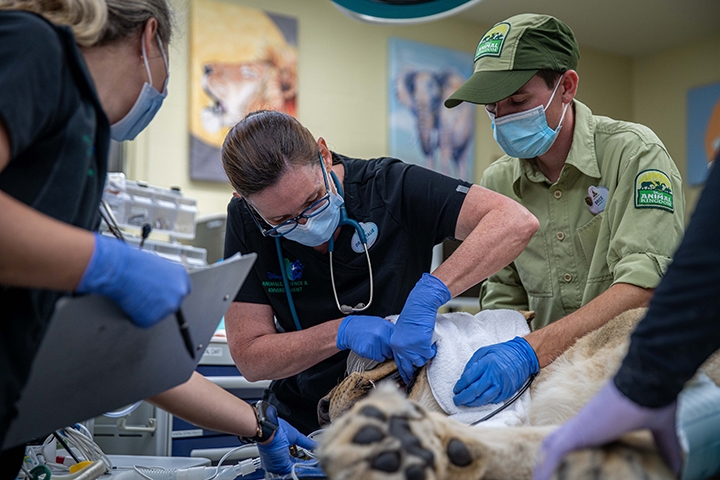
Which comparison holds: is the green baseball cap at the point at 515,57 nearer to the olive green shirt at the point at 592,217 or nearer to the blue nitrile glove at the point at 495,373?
the olive green shirt at the point at 592,217

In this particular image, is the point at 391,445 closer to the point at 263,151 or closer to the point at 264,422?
the point at 264,422

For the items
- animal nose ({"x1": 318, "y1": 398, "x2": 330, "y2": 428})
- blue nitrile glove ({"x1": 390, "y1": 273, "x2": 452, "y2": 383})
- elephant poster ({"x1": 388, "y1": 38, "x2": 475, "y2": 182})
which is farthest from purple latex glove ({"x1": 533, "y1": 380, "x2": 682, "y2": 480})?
elephant poster ({"x1": 388, "y1": 38, "x2": 475, "y2": 182})

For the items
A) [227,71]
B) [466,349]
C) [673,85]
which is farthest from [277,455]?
[673,85]

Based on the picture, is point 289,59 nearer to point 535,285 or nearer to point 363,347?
point 535,285

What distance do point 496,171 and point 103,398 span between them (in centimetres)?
129

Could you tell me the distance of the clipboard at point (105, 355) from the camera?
731 mm

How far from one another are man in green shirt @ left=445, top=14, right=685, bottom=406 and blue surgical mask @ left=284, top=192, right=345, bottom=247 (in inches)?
16.5

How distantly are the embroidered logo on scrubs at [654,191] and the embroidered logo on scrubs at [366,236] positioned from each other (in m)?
0.60

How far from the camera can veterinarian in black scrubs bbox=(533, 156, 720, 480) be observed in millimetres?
602

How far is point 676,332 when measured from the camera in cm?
60

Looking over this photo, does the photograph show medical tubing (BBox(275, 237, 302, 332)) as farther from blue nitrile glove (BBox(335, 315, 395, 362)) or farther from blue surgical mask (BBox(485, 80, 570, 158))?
blue surgical mask (BBox(485, 80, 570, 158))

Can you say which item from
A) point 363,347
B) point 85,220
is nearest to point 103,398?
point 85,220

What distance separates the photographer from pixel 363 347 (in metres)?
1.29

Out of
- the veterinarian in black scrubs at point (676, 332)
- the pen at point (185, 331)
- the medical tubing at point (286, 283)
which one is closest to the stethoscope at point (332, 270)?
the medical tubing at point (286, 283)
